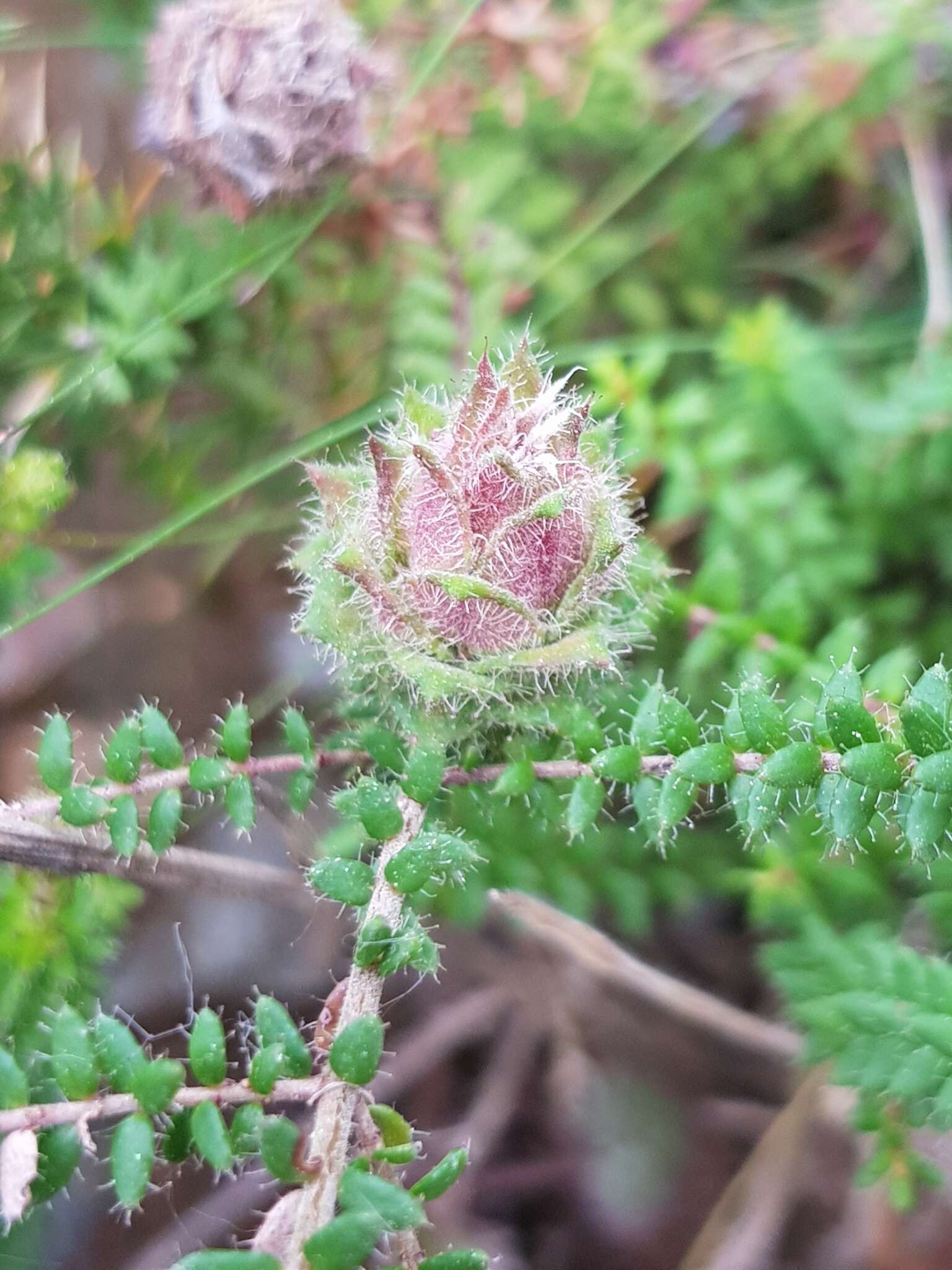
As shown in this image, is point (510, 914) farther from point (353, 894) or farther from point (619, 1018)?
point (353, 894)

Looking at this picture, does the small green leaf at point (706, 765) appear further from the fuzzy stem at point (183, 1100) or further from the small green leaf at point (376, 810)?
the fuzzy stem at point (183, 1100)

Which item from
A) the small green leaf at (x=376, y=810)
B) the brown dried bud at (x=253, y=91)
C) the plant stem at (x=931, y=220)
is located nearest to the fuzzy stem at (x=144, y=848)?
the small green leaf at (x=376, y=810)

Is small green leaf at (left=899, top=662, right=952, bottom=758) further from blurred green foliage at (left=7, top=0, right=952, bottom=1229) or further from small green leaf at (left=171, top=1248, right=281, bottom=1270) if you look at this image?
small green leaf at (left=171, top=1248, right=281, bottom=1270)

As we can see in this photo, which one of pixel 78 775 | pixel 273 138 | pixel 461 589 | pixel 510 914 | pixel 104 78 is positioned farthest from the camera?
pixel 104 78

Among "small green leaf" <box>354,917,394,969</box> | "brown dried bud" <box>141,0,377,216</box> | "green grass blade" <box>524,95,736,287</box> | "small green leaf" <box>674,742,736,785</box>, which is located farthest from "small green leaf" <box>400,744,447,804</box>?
"green grass blade" <box>524,95,736,287</box>

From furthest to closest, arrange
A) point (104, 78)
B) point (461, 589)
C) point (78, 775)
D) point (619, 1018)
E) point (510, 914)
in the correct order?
point (104, 78), point (619, 1018), point (78, 775), point (510, 914), point (461, 589)

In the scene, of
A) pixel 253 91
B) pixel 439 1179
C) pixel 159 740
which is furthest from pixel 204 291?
pixel 439 1179

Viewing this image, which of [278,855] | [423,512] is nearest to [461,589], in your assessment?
[423,512]
